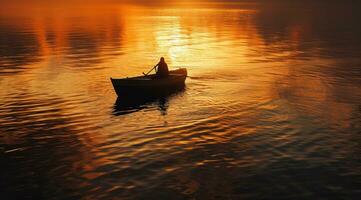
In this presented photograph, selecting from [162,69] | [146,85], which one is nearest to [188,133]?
[146,85]

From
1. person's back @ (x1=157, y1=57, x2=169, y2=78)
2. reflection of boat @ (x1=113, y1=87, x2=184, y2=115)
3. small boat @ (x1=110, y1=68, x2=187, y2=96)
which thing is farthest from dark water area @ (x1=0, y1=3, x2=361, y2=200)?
person's back @ (x1=157, y1=57, x2=169, y2=78)

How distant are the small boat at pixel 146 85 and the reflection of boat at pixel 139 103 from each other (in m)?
0.37

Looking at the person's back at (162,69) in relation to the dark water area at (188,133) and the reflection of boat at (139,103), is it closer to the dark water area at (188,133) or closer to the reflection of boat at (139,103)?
the reflection of boat at (139,103)

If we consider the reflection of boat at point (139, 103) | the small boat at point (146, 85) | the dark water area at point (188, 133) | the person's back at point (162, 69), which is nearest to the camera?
the dark water area at point (188, 133)

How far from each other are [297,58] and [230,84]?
2315 cm

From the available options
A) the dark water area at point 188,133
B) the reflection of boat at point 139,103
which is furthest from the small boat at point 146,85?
the dark water area at point 188,133

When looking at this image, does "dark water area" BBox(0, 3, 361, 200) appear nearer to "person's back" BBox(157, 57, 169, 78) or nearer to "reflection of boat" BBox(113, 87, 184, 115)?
"reflection of boat" BBox(113, 87, 184, 115)

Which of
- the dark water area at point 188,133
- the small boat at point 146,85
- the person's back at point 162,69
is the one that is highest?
the person's back at point 162,69

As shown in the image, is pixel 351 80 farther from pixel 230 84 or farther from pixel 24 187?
pixel 24 187

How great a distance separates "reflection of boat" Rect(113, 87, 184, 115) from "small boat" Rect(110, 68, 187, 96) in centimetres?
37

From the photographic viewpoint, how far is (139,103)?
3584cm

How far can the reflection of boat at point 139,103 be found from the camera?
3366 centimetres

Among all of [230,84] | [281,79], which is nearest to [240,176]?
[230,84]

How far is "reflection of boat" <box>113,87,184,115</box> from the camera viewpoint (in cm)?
3366
